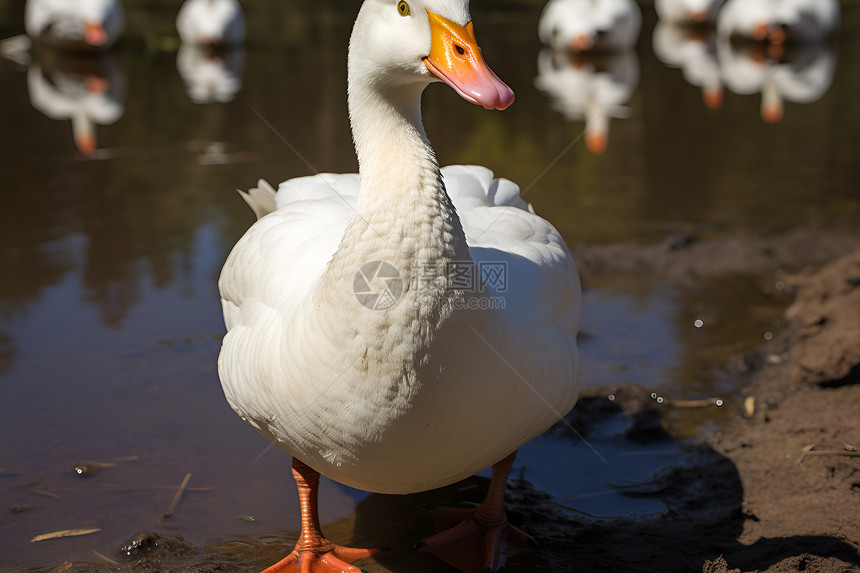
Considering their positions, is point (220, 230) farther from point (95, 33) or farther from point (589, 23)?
point (589, 23)

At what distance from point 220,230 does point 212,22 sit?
823cm

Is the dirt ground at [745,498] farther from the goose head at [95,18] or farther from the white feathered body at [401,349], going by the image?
the goose head at [95,18]

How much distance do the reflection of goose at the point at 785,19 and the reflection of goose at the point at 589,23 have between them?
197 cm

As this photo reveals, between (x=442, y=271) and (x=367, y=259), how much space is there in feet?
0.71

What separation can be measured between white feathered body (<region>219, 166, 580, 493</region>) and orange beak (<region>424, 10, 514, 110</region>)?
33 centimetres

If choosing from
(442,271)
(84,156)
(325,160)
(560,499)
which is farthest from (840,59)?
(442,271)

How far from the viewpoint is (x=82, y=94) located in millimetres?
10484

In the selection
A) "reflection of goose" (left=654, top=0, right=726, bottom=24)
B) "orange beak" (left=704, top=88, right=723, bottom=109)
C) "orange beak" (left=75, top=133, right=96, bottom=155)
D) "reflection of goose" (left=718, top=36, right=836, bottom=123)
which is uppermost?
"reflection of goose" (left=654, top=0, right=726, bottom=24)

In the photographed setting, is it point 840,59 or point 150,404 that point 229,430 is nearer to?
point 150,404

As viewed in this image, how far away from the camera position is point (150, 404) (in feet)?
13.3

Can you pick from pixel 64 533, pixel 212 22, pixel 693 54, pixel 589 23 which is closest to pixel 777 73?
pixel 693 54

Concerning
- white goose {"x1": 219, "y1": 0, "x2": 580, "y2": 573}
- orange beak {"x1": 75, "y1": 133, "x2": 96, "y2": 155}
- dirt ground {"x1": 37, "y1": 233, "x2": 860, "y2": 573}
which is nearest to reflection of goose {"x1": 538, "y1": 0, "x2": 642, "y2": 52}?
orange beak {"x1": 75, "y1": 133, "x2": 96, "y2": 155}

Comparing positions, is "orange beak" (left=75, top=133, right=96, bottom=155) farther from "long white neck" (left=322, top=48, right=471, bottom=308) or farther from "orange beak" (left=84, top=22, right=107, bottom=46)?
"long white neck" (left=322, top=48, right=471, bottom=308)

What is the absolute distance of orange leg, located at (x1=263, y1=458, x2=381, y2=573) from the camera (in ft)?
9.86
